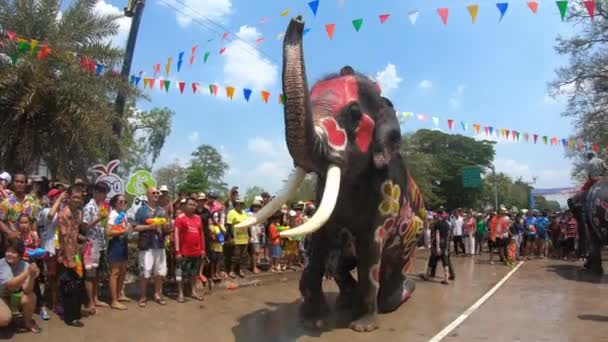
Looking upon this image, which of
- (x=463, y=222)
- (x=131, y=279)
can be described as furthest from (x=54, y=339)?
(x=463, y=222)

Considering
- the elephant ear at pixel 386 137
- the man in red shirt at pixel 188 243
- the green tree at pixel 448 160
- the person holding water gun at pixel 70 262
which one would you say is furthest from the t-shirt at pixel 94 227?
the green tree at pixel 448 160

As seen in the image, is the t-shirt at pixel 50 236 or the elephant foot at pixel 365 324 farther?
the t-shirt at pixel 50 236

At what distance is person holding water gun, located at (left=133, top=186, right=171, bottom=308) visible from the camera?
25.4 feet

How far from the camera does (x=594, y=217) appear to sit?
38.3 feet

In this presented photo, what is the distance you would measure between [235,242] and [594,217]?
7.94 m

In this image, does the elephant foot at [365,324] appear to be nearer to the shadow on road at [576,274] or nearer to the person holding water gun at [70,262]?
the person holding water gun at [70,262]

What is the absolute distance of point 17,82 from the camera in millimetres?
10383

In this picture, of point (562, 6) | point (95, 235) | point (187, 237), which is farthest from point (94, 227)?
point (562, 6)

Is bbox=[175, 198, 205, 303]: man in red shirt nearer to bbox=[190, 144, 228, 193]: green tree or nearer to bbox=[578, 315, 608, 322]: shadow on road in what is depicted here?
bbox=[578, 315, 608, 322]: shadow on road

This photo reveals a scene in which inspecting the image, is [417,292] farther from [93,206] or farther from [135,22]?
[135,22]

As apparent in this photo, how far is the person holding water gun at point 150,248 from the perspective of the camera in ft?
25.4

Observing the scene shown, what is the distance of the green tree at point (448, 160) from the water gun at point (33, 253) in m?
37.3

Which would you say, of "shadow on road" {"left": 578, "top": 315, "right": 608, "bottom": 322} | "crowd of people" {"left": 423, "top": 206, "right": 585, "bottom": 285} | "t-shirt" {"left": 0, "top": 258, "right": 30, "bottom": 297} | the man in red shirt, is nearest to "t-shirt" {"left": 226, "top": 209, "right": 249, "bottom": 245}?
the man in red shirt

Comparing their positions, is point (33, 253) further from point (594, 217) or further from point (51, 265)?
point (594, 217)
